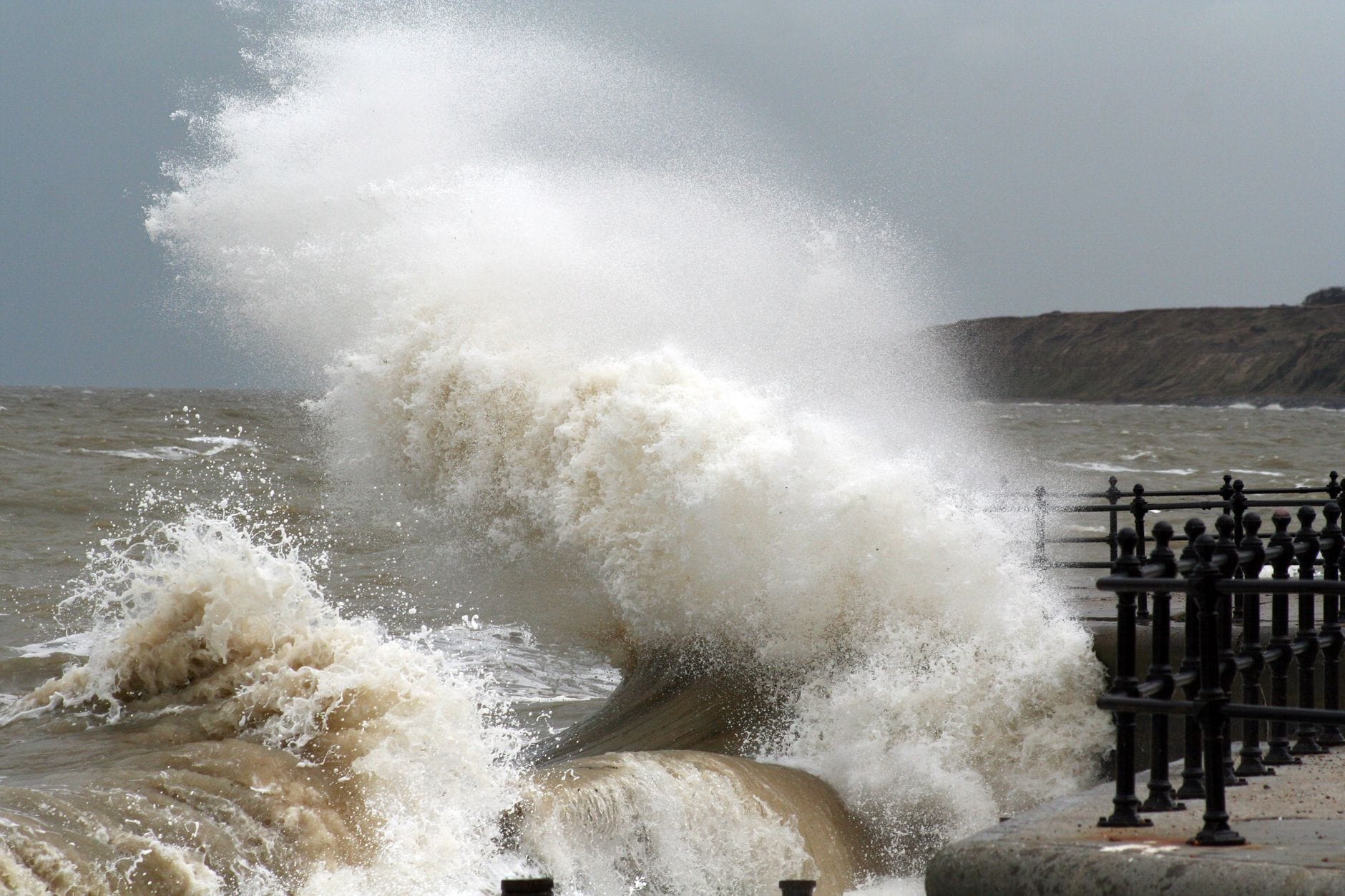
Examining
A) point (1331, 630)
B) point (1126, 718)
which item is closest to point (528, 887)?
point (1126, 718)

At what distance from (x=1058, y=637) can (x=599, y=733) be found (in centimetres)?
338

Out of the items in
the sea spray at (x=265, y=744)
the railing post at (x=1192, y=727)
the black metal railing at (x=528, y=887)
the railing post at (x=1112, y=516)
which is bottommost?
the sea spray at (x=265, y=744)

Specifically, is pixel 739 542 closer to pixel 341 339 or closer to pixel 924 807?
pixel 924 807

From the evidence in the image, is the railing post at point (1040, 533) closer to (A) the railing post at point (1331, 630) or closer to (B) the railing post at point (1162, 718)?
(A) the railing post at point (1331, 630)

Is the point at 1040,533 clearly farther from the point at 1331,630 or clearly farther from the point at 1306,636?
the point at 1306,636

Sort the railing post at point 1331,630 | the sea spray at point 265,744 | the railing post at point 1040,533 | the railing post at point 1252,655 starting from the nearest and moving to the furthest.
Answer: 1. the railing post at point 1252,655
2. the railing post at point 1331,630
3. the sea spray at point 265,744
4. the railing post at point 1040,533

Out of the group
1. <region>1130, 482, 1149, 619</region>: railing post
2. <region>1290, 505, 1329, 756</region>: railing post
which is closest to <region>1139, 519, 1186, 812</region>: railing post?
<region>1290, 505, 1329, 756</region>: railing post

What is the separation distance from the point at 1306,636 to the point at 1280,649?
0.95 feet

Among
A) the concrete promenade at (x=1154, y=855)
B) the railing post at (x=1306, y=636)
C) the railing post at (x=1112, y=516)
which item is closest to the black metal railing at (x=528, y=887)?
the concrete promenade at (x=1154, y=855)

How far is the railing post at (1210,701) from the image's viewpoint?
3.59 metres

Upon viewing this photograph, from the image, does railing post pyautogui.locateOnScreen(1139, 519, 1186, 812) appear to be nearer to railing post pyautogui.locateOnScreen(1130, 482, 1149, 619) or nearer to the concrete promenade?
the concrete promenade

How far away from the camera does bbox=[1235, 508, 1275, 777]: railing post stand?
4520 millimetres

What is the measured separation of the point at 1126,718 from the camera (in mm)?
4062

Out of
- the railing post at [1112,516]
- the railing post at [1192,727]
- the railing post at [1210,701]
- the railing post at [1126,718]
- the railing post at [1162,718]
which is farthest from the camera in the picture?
the railing post at [1112,516]
